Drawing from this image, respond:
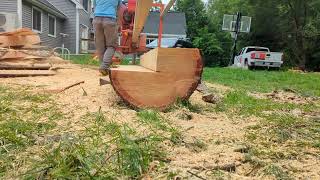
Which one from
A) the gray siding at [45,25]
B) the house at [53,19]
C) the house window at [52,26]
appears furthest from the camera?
the house window at [52,26]

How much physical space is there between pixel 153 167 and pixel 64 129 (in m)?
1.22

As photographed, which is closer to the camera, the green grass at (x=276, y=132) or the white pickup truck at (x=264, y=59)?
the green grass at (x=276, y=132)

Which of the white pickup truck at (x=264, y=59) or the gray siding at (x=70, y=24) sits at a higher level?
the gray siding at (x=70, y=24)

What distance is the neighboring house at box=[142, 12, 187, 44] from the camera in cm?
4244

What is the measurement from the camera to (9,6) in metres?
21.2

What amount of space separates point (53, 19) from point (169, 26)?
18.3 meters

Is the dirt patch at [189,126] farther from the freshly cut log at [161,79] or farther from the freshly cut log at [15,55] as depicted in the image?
the freshly cut log at [15,55]

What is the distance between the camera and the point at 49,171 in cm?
227

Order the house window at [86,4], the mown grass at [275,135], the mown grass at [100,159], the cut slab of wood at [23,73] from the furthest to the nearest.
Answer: the house window at [86,4], the cut slab of wood at [23,73], the mown grass at [275,135], the mown grass at [100,159]

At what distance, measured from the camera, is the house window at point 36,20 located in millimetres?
23312

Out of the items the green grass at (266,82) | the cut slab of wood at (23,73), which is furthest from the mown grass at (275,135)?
the green grass at (266,82)

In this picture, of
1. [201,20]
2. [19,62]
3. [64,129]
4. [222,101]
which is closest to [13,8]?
[19,62]

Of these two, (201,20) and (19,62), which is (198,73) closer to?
(19,62)

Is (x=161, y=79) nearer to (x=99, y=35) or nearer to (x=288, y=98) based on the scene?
(x=99, y=35)
